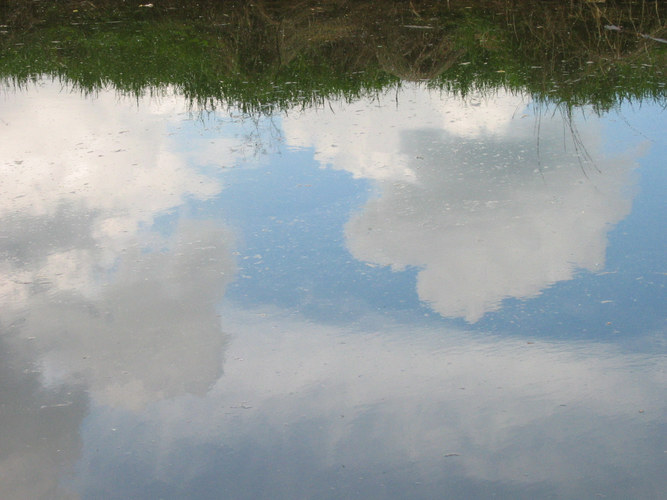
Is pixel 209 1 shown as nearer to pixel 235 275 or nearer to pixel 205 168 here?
pixel 205 168

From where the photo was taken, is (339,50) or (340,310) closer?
(340,310)

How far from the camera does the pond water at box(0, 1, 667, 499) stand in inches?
74.2

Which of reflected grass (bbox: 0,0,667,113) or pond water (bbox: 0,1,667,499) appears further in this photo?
reflected grass (bbox: 0,0,667,113)

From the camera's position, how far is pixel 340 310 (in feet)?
8.23

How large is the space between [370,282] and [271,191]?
3.11 feet

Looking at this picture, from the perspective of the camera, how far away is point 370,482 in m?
1.81

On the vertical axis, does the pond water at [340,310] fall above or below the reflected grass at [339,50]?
below

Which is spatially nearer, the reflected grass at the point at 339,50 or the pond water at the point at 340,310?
the pond water at the point at 340,310

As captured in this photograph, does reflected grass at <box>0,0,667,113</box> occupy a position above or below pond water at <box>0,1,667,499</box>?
above

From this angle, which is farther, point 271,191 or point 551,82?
point 551,82

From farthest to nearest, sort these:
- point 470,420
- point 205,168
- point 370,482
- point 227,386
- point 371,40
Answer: point 371,40 → point 205,168 → point 227,386 → point 470,420 → point 370,482

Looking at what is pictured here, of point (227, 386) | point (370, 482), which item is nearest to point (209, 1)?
point (227, 386)

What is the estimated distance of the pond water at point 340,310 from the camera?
188cm

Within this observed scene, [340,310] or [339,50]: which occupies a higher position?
[339,50]
